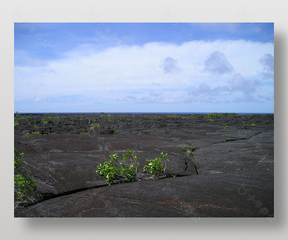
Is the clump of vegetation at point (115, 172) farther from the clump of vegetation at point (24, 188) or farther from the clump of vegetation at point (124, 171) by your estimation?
the clump of vegetation at point (24, 188)

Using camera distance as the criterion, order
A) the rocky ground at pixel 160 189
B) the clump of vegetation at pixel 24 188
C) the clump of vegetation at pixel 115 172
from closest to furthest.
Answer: the rocky ground at pixel 160 189 → the clump of vegetation at pixel 24 188 → the clump of vegetation at pixel 115 172

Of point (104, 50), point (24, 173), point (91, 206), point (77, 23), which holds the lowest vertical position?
point (91, 206)

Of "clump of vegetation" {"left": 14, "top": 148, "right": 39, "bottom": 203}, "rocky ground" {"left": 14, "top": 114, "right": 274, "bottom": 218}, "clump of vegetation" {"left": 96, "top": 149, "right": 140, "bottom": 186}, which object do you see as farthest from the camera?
"clump of vegetation" {"left": 96, "top": 149, "right": 140, "bottom": 186}

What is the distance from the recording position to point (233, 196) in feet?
14.1

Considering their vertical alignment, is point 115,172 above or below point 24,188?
above

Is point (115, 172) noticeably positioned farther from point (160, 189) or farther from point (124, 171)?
point (160, 189)

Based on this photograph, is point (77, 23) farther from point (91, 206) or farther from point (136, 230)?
point (136, 230)

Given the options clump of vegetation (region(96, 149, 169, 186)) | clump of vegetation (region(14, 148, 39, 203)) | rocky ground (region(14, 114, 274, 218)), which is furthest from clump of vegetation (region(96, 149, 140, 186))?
clump of vegetation (region(14, 148, 39, 203))

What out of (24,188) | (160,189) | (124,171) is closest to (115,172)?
(124,171)

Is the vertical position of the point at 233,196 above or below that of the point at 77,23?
below

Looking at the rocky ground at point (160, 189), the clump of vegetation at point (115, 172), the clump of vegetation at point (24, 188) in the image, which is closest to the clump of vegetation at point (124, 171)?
the clump of vegetation at point (115, 172)

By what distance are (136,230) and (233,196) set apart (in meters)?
1.92

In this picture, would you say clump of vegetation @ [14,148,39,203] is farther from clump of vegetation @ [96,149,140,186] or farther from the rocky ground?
clump of vegetation @ [96,149,140,186]

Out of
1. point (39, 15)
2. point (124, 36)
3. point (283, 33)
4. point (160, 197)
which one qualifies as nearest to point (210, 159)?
point (160, 197)
